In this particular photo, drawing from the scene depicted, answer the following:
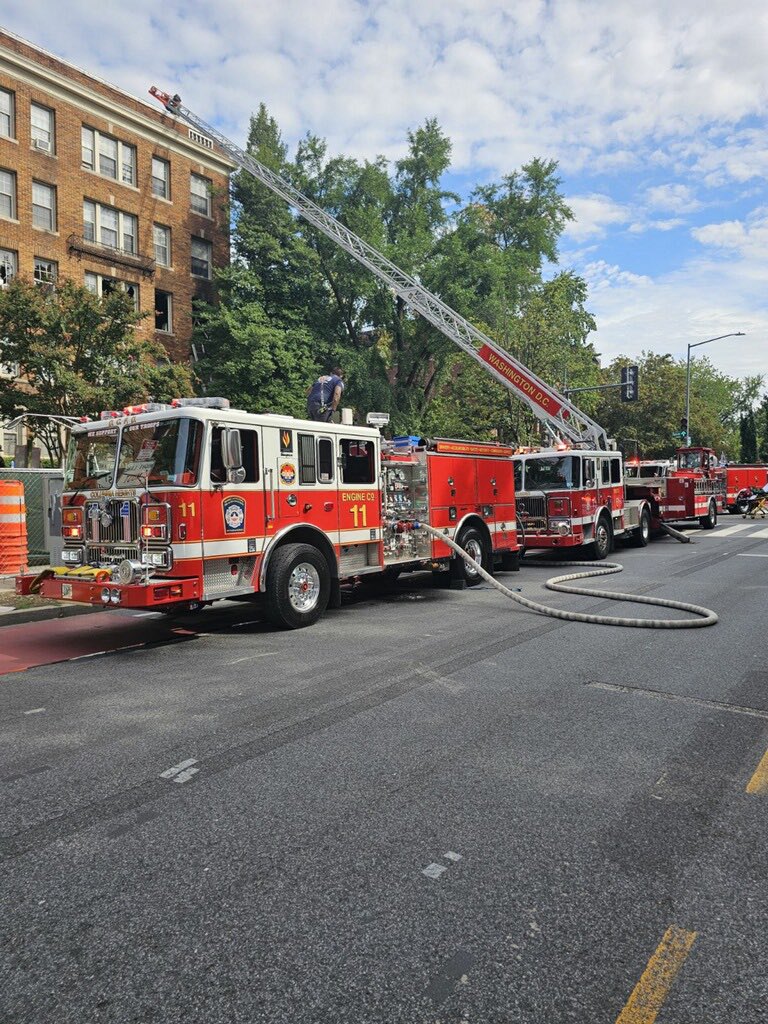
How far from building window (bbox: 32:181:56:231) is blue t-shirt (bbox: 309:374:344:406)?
21141mm

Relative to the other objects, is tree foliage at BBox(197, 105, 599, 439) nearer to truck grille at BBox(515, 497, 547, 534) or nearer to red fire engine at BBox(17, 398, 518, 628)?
truck grille at BBox(515, 497, 547, 534)

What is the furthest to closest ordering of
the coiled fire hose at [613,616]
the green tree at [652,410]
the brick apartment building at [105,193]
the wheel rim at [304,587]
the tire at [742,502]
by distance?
the green tree at [652,410] < the tire at [742,502] < the brick apartment building at [105,193] < the wheel rim at [304,587] < the coiled fire hose at [613,616]

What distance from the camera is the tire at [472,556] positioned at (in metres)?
11.7

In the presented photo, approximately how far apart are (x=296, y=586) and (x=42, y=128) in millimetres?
25910

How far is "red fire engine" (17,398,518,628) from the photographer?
7355 mm

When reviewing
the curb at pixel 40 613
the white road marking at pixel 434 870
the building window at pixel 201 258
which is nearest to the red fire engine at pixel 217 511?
the curb at pixel 40 613

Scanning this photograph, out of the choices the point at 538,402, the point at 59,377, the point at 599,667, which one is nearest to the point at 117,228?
the point at 59,377

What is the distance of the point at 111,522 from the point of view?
7.88m

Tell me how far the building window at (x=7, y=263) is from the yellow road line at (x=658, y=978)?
27.5 meters

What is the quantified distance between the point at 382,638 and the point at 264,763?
11.8ft

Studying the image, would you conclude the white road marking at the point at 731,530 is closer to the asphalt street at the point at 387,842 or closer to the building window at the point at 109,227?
the asphalt street at the point at 387,842

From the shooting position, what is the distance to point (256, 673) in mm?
6422

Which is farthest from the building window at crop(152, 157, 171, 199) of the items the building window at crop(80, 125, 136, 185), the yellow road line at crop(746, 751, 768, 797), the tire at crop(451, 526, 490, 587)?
the yellow road line at crop(746, 751, 768, 797)

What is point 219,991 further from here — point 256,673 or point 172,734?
point 256,673
